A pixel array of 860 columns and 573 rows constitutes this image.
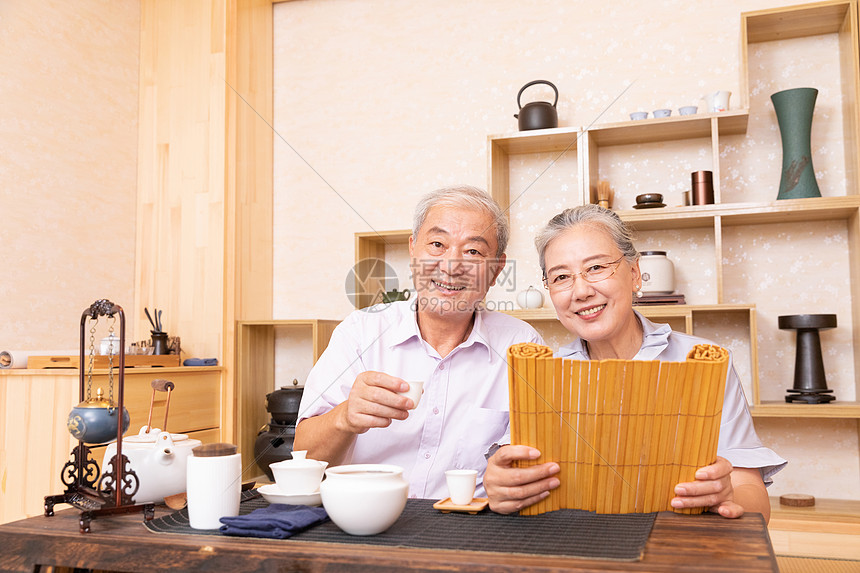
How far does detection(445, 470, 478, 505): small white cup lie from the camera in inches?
50.4

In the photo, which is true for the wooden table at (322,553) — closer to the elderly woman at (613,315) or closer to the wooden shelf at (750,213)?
the elderly woman at (613,315)

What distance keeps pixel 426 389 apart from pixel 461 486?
0.62 metres

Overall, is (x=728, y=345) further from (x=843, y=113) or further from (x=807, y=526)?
(x=843, y=113)

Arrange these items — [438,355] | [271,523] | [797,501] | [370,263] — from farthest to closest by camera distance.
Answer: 1. [370,263]
2. [797,501]
3. [438,355]
4. [271,523]

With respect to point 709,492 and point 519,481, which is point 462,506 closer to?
point 519,481

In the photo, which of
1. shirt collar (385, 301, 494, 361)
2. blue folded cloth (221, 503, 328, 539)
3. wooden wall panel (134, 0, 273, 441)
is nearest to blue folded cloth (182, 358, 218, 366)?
wooden wall panel (134, 0, 273, 441)

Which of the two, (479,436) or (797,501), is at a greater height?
(479,436)

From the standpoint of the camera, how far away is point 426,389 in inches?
74.2

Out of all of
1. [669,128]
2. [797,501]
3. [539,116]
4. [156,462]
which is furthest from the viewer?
[539,116]

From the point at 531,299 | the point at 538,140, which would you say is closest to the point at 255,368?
the point at 531,299

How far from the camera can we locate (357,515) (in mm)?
1079

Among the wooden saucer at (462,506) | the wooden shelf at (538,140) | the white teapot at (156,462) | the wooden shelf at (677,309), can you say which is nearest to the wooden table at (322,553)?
the white teapot at (156,462)

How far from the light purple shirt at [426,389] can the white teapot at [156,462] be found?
0.45 m

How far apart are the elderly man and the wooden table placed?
62 cm
